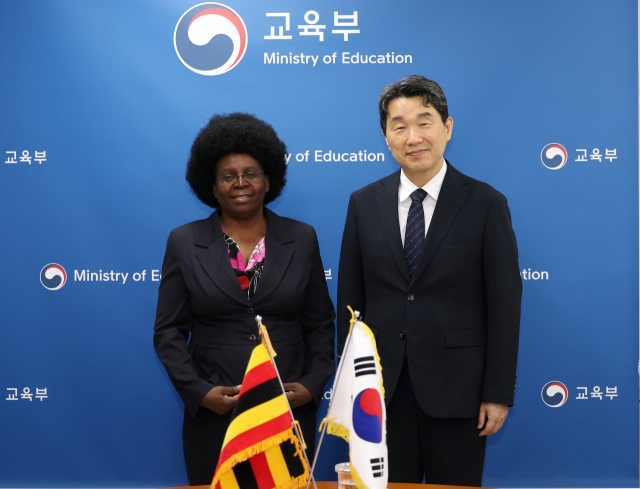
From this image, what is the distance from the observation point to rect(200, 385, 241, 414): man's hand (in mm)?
2045

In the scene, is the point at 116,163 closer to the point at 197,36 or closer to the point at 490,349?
the point at 197,36

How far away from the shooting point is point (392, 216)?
2.14 metres

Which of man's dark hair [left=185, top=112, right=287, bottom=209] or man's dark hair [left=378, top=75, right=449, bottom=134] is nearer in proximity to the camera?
man's dark hair [left=378, top=75, right=449, bottom=134]

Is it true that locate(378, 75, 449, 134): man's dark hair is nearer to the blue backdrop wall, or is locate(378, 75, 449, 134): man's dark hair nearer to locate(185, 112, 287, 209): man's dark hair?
locate(185, 112, 287, 209): man's dark hair

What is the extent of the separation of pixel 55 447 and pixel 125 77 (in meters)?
1.73

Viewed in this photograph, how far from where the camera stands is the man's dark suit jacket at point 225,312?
84.0 inches

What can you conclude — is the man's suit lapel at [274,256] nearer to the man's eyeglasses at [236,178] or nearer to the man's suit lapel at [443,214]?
the man's eyeglasses at [236,178]

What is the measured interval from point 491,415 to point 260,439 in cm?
88

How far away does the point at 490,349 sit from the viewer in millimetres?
2045

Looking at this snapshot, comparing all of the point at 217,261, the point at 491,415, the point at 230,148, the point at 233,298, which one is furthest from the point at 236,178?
the point at 491,415

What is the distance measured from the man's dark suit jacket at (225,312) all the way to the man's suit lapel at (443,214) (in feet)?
1.33

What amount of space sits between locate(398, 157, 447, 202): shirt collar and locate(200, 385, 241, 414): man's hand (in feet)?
2.60

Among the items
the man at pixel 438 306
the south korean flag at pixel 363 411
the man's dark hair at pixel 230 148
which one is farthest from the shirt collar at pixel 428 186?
the south korean flag at pixel 363 411

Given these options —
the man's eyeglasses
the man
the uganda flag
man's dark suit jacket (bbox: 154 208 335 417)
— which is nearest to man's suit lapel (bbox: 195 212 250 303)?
man's dark suit jacket (bbox: 154 208 335 417)
